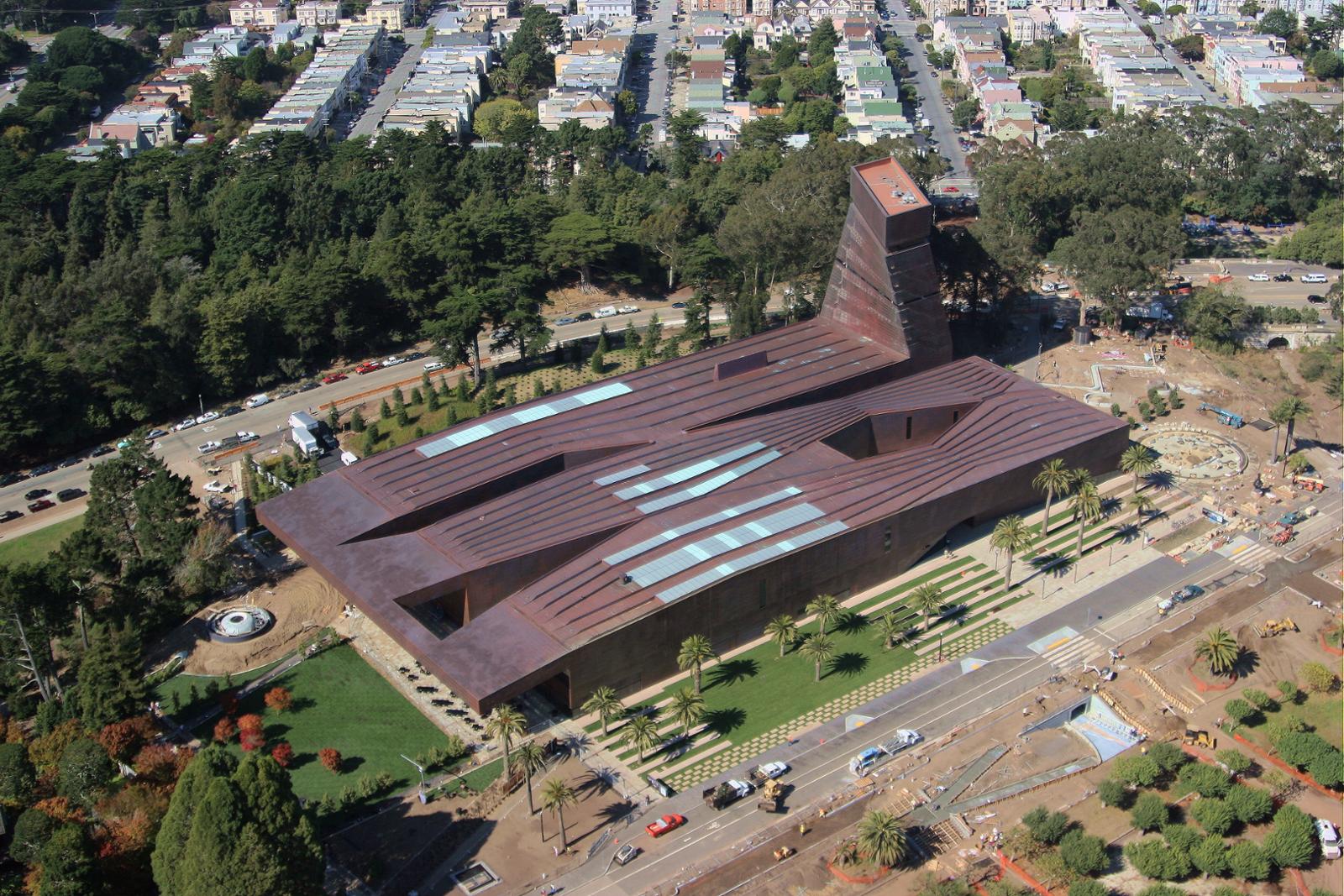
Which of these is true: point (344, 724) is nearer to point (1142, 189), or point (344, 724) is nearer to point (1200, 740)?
point (1200, 740)

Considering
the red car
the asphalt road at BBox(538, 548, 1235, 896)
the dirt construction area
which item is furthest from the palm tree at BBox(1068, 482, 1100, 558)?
the dirt construction area

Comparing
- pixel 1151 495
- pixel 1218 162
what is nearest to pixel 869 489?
pixel 1151 495

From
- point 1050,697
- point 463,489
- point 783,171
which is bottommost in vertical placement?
point 1050,697

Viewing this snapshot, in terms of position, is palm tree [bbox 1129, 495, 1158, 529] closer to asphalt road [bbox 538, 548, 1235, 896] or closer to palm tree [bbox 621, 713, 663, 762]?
asphalt road [bbox 538, 548, 1235, 896]

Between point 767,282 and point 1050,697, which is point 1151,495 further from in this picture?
point 767,282

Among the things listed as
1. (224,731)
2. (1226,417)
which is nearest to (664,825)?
(224,731)

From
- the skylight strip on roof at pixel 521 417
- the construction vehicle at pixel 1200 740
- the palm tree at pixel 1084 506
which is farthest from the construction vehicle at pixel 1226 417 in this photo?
the skylight strip on roof at pixel 521 417
